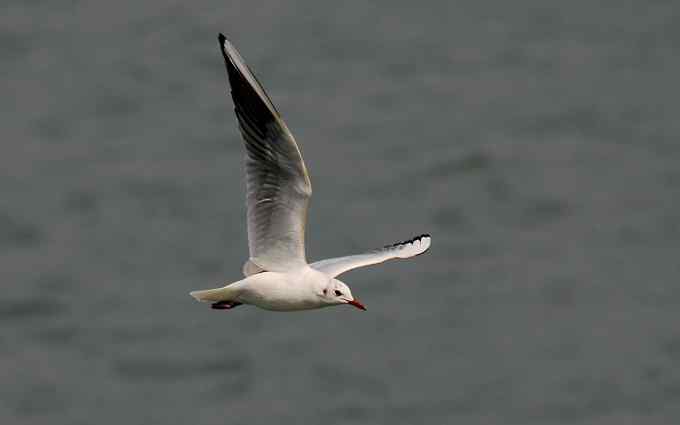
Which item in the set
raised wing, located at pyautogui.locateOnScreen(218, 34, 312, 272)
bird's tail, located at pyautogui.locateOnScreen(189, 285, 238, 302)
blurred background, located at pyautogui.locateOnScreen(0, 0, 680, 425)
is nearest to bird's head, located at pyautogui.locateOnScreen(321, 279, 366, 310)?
raised wing, located at pyautogui.locateOnScreen(218, 34, 312, 272)

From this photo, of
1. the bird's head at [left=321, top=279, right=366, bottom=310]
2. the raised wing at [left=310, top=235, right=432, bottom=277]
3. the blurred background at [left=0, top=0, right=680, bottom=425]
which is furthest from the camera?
the blurred background at [left=0, top=0, right=680, bottom=425]

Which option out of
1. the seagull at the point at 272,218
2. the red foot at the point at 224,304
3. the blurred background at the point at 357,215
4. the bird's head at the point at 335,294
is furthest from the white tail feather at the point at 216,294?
the blurred background at the point at 357,215

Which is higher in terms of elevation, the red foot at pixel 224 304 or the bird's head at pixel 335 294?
the red foot at pixel 224 304

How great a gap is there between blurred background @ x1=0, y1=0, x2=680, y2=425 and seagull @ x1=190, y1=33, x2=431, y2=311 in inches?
408

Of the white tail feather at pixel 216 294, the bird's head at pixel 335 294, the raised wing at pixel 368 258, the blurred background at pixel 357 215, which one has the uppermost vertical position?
the blurred background at pixel 357 215

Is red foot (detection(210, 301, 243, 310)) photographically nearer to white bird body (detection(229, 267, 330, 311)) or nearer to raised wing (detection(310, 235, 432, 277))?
white bird body (detection(229, 267, 330, 311))

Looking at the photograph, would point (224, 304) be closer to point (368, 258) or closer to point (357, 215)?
point (368, 258)

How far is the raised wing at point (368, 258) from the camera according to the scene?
11234 millimetres

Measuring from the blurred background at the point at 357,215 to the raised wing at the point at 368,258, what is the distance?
9.00 meters

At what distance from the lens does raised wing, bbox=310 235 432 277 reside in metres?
11.2

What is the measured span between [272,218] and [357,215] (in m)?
13.2

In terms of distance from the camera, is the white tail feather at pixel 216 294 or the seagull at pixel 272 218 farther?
the white tail feather at pixel 216 294

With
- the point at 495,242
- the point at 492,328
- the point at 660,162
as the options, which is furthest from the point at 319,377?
the point at 660,162

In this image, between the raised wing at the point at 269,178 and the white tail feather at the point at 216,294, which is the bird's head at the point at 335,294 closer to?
the raised wing at the point at 269,178
